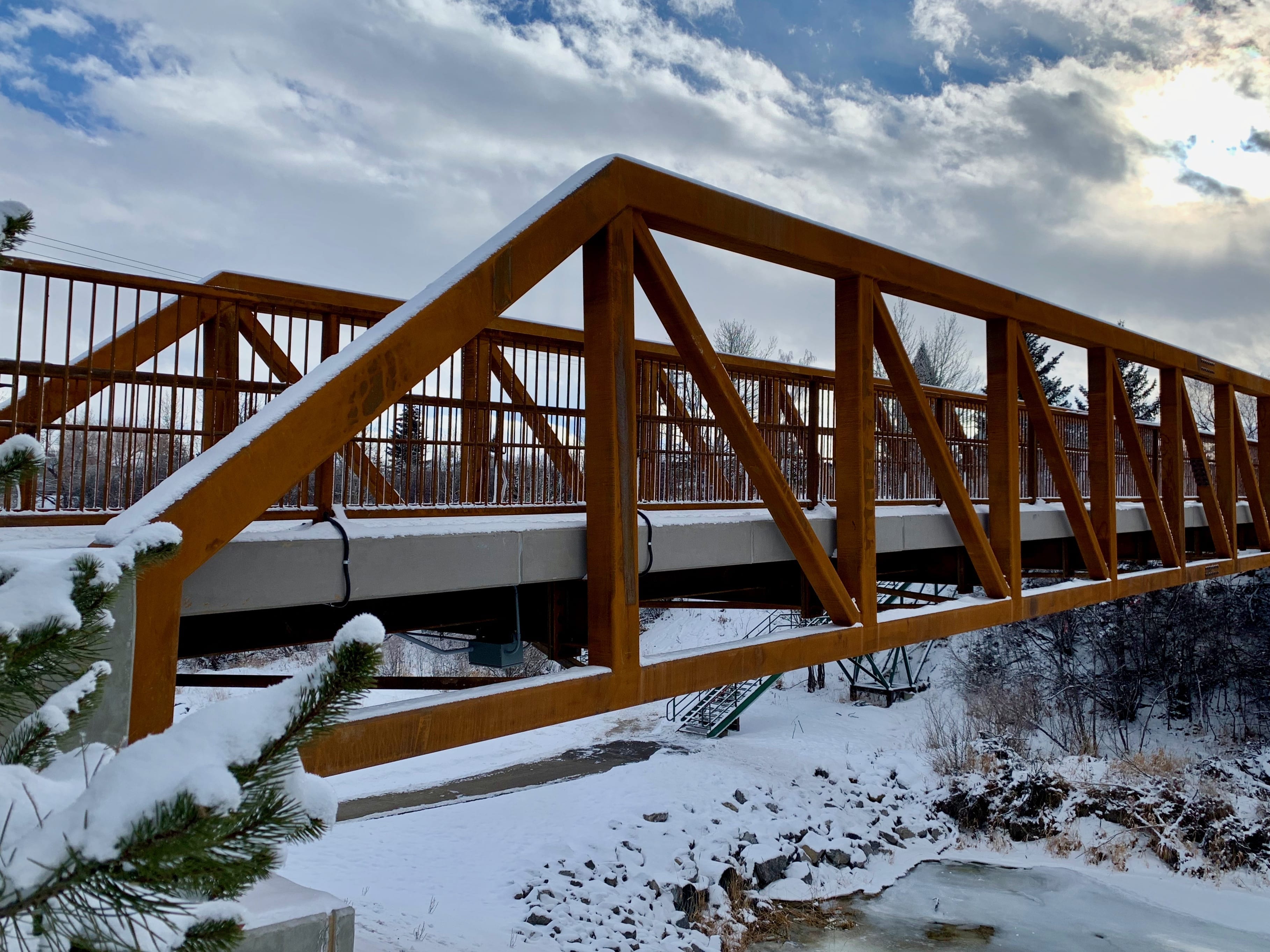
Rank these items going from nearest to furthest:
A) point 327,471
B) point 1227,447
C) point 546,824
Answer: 1. point 327,471
2. point 1227,447
3. point 546,824

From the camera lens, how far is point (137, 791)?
139cm

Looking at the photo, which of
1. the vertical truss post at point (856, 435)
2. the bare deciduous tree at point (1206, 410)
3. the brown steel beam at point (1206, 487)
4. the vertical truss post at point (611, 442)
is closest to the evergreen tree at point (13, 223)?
the vertical truss post at point (611, 442)

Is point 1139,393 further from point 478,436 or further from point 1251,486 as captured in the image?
point 478,436

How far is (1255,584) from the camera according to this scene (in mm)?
28281

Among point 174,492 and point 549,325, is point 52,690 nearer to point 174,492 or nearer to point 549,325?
point 174,492

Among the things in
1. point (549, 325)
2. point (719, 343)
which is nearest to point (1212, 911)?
point (549, 325)

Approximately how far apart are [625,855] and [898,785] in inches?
306

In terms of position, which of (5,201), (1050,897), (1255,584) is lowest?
(1050,897)

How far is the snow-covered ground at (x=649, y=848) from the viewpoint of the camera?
496 inches

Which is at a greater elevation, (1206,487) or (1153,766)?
(1206,487)

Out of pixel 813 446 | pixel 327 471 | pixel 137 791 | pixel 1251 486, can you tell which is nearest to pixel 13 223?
pixel 137 791

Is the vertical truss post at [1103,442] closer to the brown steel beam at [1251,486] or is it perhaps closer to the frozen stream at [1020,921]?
the brown steel beam at [1251,486]

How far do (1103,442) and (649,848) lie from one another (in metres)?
9.44

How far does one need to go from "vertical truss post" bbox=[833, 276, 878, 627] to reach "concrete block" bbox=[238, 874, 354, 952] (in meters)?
4.57
